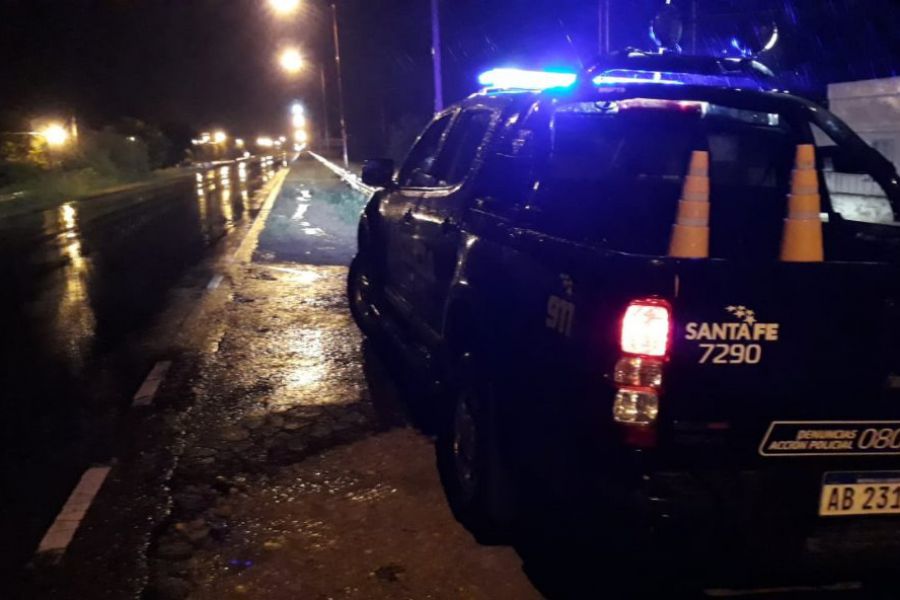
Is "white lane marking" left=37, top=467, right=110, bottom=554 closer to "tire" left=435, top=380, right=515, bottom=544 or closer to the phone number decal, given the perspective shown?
"tire" left=435, top=380, right=515, bottom=544

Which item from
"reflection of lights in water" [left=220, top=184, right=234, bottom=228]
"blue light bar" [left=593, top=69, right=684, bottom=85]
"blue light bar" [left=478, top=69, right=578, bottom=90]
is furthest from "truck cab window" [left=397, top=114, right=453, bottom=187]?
"reflection of lights in water" [left=220, top=184, right=234, bottom=228]

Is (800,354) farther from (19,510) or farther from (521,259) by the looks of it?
(19,510)

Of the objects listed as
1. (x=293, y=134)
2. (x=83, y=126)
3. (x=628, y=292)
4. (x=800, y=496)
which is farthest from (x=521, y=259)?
(x=293, y=134)

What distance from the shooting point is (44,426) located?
18.0 ft

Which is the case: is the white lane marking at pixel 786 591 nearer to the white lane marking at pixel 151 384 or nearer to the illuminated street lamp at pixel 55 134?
the white lane marking at pixel 151 384

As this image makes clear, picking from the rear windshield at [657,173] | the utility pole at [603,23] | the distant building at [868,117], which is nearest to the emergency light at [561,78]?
the rear windshield at [657,173]

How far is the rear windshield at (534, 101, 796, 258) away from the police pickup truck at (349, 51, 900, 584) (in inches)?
0.5

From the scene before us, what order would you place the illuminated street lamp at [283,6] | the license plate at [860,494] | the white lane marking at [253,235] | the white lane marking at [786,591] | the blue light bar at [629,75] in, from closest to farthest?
the license plate at [860,494] → the white lane marking at [786,591] → the blue light bar at [629,75] → the white lane marking at [253,235] → the illuminated street lamp at [283,6]

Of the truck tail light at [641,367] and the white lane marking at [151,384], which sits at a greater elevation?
the truck tail light at [641,367]

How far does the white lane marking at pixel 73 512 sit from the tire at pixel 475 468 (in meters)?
1.86

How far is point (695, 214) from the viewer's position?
3.06 meters

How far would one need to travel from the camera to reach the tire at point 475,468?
3785 millimetres

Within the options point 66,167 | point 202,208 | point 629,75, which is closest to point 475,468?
point 629,75

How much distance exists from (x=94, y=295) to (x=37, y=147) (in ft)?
91.8
